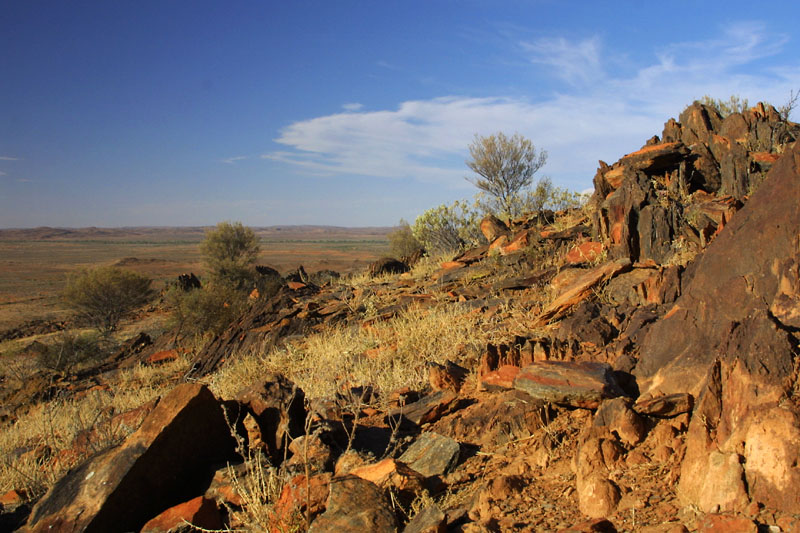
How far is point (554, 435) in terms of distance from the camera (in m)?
3.44

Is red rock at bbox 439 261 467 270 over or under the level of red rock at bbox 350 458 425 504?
over

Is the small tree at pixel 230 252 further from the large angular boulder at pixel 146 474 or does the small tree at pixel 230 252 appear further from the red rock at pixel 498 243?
the large angular boulder at pixel 146 474

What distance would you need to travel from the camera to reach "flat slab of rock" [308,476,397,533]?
2732 millimetres

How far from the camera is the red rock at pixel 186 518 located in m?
3.12

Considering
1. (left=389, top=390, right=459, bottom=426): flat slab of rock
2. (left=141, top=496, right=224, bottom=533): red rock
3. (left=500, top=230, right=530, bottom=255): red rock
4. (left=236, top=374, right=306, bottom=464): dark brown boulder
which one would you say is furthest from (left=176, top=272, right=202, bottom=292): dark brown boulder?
(left=141, top=496, right=224, bottom=533): red rock

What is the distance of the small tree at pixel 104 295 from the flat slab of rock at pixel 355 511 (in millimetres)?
20201

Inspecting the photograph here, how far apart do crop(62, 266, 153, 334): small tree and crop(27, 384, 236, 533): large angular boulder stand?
18857 millimetres

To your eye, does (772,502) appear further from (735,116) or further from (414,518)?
(735,116)

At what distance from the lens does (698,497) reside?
8.02 ft

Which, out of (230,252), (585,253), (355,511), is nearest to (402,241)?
(230,252)

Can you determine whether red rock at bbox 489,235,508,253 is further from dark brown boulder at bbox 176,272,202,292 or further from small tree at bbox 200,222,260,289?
small tree at bbox 200,222,260,289

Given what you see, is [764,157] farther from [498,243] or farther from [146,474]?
A: [146,474]

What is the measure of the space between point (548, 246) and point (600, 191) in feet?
5.26

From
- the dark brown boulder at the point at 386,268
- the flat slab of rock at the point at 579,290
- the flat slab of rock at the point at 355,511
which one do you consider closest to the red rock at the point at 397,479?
the flat slab of rock at the point at 355,511
